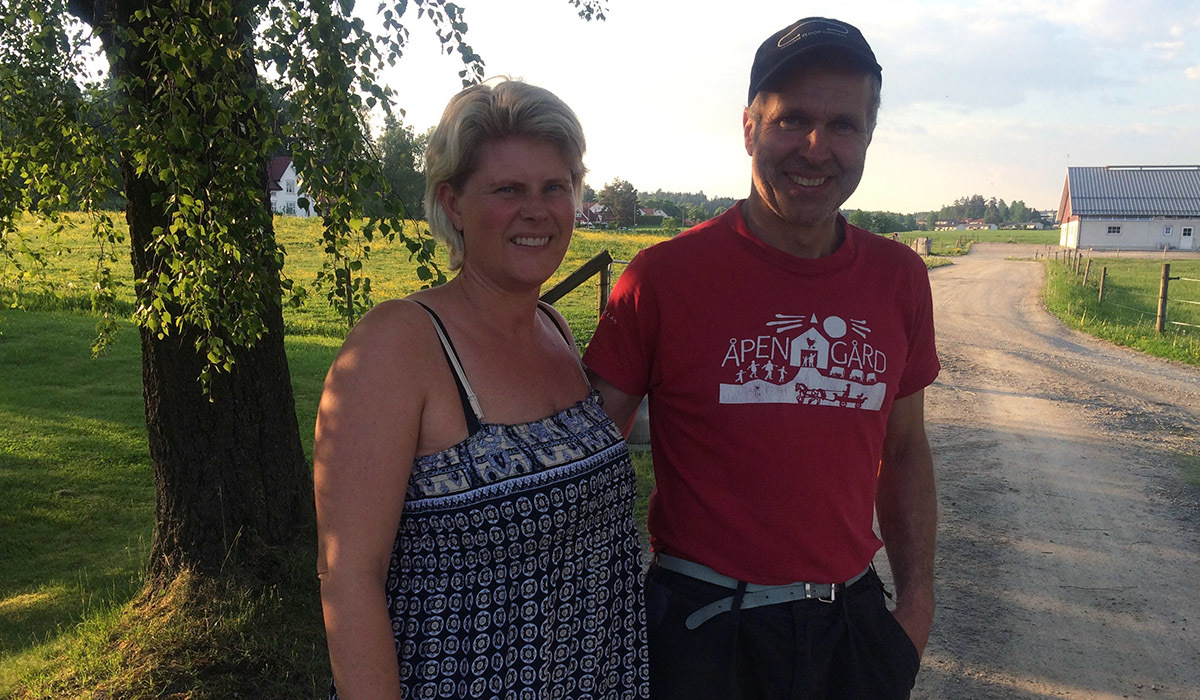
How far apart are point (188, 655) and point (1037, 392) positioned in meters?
9.94

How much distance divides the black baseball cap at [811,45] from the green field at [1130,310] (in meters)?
13.2

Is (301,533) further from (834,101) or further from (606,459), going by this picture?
(834,101)

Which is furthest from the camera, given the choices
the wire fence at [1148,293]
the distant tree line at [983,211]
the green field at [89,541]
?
the distant tree line at [983,211]

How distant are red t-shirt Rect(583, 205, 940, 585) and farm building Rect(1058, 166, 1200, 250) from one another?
60.6 m

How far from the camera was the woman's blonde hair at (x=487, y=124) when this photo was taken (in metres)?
1.70

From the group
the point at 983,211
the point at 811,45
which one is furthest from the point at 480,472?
the point at 983,211

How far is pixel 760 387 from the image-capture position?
6.39 feet

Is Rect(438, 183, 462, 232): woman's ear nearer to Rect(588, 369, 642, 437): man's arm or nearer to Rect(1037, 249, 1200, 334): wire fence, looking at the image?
Rect(588, 369, 642, 437): man's arm

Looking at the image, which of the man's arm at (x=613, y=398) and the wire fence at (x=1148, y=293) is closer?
the man's arm at (x=613, y=398)

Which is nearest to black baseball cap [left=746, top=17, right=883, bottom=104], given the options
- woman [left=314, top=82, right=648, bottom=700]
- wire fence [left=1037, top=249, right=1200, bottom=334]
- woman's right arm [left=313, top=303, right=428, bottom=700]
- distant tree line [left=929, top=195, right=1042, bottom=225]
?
woman [left=314, top=82, right=648, bottom=700]

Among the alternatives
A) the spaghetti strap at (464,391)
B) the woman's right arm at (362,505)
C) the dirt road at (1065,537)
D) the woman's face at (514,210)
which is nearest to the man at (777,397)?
the woman's face at (514,210)

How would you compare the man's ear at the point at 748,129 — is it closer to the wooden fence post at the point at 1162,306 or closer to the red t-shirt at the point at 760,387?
the red t-shirt at the point at 760,387

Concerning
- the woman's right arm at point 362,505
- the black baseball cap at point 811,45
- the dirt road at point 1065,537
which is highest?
the black baseball cap at point 811,45

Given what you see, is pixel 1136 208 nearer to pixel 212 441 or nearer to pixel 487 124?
pixel 212 441
